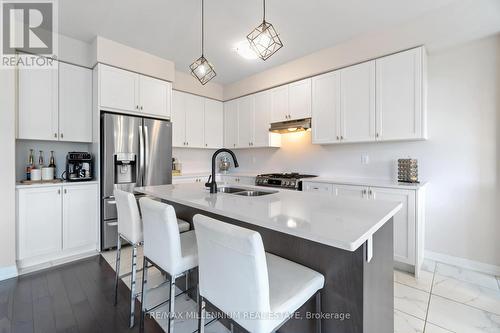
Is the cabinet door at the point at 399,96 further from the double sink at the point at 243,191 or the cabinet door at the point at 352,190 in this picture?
the double sink at the point at 243,191

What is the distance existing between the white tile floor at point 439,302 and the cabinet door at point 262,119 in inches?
103

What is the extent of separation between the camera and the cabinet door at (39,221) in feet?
8.05

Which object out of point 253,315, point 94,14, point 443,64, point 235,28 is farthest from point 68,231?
point 443,64

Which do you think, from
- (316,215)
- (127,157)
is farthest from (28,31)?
(316,215)

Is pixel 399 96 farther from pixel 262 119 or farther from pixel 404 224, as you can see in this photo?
pixel 262 119

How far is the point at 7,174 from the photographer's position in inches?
90.4

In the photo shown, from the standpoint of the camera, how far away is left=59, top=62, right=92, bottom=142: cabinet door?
2.88m

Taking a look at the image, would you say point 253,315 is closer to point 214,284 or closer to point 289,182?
point 214,284

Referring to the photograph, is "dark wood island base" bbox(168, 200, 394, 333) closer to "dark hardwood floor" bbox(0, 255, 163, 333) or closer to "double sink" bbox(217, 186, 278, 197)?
"double sink" bbox(217, 186, 278, 197)

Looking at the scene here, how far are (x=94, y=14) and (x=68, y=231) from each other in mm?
2485

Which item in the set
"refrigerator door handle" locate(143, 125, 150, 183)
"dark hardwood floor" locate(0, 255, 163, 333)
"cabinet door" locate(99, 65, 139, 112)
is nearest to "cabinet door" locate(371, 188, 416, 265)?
"dark hardwood floor" locate(0, 255, 163, 333)

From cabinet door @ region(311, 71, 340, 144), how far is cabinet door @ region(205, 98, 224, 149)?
→ 2.09 m

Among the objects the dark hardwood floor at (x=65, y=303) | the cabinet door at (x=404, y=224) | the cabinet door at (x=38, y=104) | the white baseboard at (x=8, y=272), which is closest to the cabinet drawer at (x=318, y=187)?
the cabinet door at (x=404, y=224)

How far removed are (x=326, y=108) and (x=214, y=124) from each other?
7.60ft
